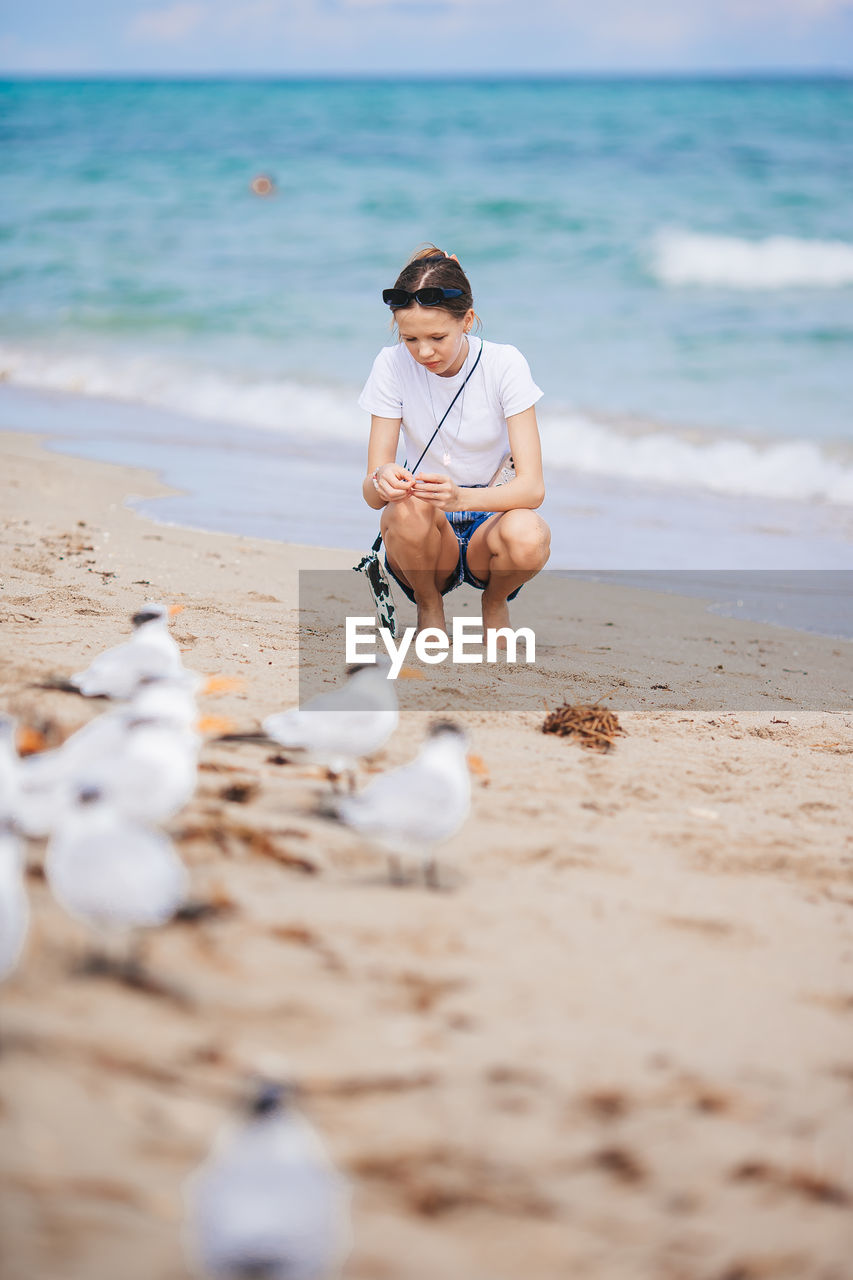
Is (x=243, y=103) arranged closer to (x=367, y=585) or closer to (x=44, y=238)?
(x=44, y=238)

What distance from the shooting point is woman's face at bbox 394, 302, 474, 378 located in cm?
372

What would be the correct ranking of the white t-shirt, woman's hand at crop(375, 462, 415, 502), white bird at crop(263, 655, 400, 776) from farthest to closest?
the white t-shirt, woman's hand at crop(375, 462, 415, 502), white bird at crop(263, 655, 400, 776)

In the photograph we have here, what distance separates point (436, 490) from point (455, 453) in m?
0.35

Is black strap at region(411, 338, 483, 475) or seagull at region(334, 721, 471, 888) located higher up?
black strap at region(411, 338, 483, 475)

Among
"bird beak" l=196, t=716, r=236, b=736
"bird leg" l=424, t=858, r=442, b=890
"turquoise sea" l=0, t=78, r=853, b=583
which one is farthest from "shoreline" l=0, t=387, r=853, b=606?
"bird leg" l=424, t=858, r=442, b=890

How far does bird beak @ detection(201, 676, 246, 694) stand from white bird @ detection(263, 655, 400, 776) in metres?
0.73

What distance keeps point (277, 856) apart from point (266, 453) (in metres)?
6.49

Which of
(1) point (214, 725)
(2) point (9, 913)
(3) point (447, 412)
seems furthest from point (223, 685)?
(2) point (9, 913)

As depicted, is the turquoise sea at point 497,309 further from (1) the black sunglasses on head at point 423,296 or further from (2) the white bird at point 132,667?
→ (2) the white bird at point 132,667

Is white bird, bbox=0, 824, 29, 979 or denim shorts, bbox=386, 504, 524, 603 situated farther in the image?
denim shorts, bbox=386, 504, 524, 603

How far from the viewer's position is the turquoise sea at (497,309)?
7.54 meters

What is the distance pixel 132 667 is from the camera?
2.89 metres

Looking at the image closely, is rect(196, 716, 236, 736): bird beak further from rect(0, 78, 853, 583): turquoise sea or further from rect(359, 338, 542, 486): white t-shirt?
rect(0, 78, 853, 583): turquoise sea

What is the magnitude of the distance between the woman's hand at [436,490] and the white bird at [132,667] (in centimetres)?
122
